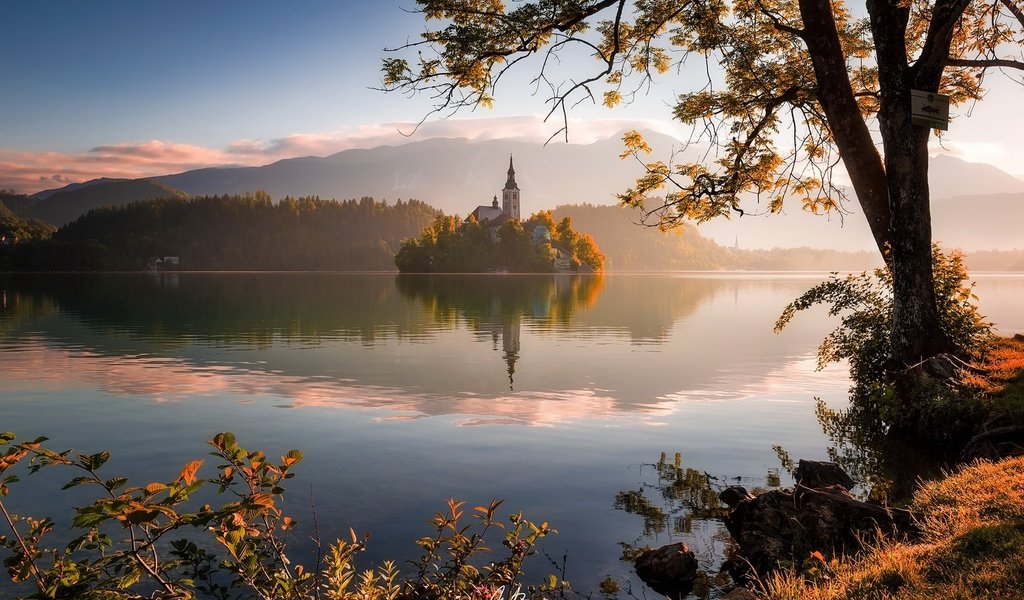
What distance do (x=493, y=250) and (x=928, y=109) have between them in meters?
171

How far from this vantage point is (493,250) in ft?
606

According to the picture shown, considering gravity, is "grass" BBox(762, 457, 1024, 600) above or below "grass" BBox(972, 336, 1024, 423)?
below

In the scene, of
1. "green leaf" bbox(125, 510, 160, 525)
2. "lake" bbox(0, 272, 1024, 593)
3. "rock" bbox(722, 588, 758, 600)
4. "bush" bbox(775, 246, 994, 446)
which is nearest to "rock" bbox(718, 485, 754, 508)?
"lake" bbox(0, 272, 1024, 593)

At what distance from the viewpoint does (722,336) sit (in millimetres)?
37906

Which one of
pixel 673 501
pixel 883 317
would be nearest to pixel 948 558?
pixel 673 501

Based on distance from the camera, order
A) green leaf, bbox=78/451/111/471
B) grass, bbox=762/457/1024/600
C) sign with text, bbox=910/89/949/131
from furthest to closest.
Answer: sign with text, bbox=910/89/949/131 → grass, bbox=762/457/1024/600 → green leaf, bbox=78/451/111/471

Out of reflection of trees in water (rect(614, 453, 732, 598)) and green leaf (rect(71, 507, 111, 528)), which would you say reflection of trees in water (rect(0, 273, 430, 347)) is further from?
green leaf (rect(71, 507, 111, 528))

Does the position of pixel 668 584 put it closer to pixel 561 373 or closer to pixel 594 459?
pixel 594 459

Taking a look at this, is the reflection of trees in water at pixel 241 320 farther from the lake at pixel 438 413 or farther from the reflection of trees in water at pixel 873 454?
the reflection of trees in water at pixel 873 454

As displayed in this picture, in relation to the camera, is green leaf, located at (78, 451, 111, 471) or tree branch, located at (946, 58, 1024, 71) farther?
tree branch, located at (946, 58, 1024, 71)

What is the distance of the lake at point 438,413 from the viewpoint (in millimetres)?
10594

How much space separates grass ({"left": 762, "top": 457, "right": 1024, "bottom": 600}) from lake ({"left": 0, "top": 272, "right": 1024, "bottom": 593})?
238cm

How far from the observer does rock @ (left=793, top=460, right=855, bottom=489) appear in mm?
10461

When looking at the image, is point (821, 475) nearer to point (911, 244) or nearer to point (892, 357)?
point (892, 357)
